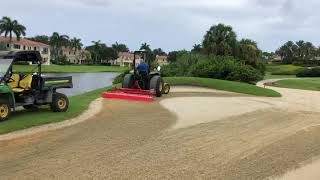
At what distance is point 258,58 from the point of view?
184 feet

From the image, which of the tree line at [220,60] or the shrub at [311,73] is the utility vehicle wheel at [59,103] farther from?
the shrub at [311,73]

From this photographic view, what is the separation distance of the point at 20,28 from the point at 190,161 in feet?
348

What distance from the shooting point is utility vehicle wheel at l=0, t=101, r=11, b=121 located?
1324 centimetres

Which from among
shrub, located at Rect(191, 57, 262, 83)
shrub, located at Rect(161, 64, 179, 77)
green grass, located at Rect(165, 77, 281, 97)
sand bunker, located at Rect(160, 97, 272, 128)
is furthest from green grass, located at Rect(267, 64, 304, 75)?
sand bunker, located at Rect(160, 97, 272, 128)

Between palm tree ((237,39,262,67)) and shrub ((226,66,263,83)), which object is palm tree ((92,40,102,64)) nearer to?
palm tree ((237,39,262,67))

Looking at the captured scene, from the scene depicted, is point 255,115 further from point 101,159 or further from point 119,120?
point 101,159

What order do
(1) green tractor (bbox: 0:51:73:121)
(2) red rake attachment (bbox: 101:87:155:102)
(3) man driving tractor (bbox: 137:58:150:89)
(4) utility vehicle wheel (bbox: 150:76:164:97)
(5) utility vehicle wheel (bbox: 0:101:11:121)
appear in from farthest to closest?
(3) man driving tractor (bbox: 137:58:150:89) < (4) utility vehicle wheel (bbox: 150:76:164:97) < (2) red rake attachment (bbox: 101:87:155:102) < (1) green tractor (bbox: 0:51:73:121) < (5) utility vehicle wheel (bbox: 0:101:11:121)

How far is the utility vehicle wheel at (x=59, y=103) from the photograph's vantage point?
50.8ft

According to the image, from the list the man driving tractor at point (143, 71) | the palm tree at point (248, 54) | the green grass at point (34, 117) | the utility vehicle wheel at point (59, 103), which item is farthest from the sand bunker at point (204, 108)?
the palm tree at point (248, 54)

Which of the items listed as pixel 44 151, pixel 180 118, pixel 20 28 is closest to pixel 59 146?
pixel 44 151

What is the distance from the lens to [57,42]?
141 metres

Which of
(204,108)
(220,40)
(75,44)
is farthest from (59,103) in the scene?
(75,44)

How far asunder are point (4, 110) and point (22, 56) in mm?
2289

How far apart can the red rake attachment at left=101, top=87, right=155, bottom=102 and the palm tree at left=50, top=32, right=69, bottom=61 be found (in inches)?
4735
